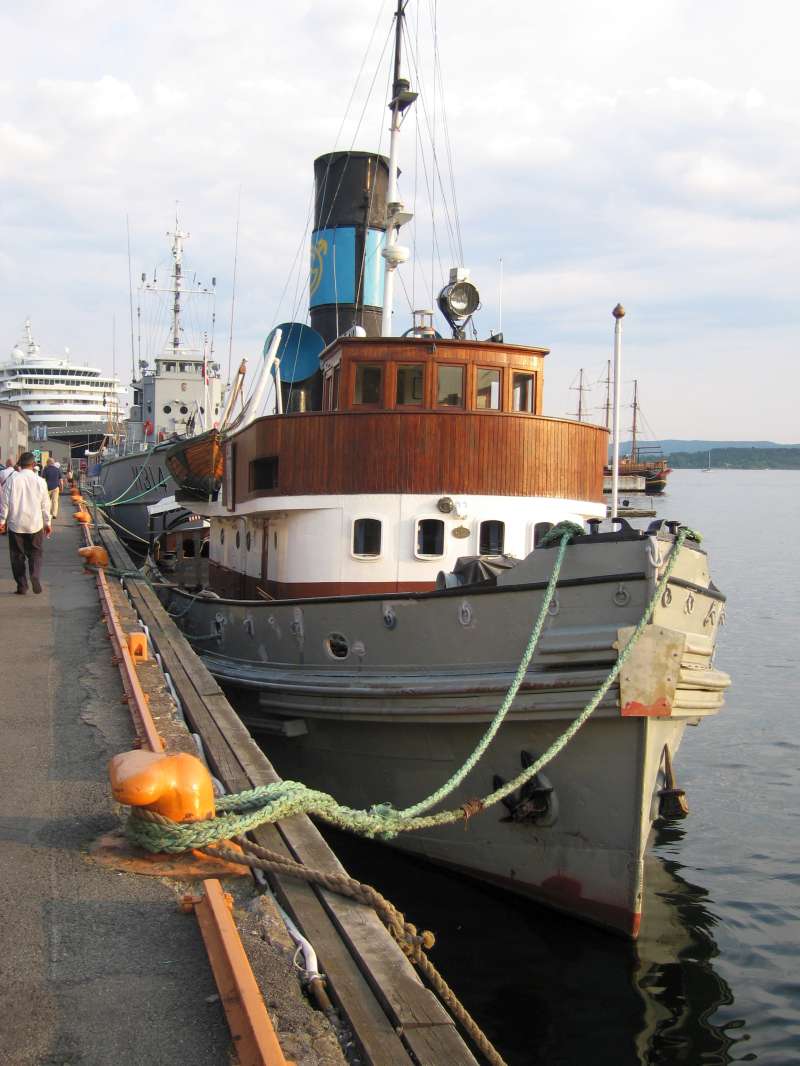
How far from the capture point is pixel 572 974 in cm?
729

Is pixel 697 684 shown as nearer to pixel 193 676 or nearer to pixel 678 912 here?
pixel 678 912

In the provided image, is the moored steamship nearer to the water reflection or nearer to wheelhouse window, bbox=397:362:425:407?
wheelhouse window, bbox=397:362:425:407

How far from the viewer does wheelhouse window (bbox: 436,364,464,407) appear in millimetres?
10062

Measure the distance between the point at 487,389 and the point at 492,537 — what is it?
5.47 ft

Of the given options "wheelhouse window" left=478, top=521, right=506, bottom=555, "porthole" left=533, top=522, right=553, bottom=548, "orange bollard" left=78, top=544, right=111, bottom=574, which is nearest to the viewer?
"wheelhouse window" left=478, top=521, right=506, bottom=555

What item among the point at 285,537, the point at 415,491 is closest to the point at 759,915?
the point at 415,491

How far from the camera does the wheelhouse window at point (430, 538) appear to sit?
970 centimetres

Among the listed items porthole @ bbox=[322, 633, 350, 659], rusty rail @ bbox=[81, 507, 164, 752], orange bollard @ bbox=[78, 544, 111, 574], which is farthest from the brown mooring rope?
orange bollard @ bbox=[78, 544, 111, 574]

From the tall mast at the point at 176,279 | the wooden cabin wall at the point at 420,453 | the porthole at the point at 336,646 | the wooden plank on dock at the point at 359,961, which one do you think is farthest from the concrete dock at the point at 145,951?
the tall mast at the point at 176,279

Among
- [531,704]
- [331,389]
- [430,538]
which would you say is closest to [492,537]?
[430,538]

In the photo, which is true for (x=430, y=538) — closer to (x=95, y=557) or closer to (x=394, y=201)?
(x=394, y=201)

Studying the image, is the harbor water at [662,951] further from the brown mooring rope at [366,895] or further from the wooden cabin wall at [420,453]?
the wooden cabin wall at [420,453]

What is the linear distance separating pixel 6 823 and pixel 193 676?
128 inches

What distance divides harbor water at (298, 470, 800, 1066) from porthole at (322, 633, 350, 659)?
2002mm
